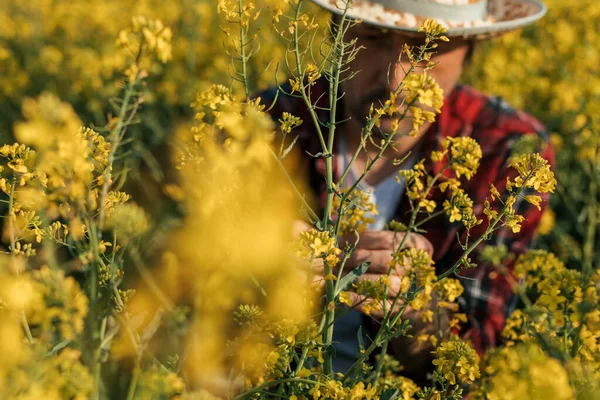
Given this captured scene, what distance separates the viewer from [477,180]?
183cm

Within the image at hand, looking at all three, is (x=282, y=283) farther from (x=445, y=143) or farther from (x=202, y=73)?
(x=202, y=73)

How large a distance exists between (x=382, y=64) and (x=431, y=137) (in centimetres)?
43

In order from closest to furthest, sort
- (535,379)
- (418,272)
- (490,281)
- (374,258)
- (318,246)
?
(535,379) < (318,246) < (418,272) < (374,258) < (490,281)

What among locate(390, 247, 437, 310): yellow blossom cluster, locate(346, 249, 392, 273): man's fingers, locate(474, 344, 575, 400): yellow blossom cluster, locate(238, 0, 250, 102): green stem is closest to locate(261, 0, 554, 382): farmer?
locate(346, 249, 392, 273): man's fingers

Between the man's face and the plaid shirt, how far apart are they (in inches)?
5.0

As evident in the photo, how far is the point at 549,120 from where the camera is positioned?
3.51 meters

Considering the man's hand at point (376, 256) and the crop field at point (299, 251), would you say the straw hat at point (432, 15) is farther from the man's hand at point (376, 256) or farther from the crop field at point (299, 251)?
the man's hand at point (376, 256)

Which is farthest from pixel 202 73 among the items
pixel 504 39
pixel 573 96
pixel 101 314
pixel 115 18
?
Answer: pixel 101 314

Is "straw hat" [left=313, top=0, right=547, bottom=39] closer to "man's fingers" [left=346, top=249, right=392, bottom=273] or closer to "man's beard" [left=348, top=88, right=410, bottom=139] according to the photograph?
"man's beard" [left=348, top=88, right=410, bottom=139]

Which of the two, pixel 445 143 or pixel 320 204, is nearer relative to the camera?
pixel 445 143

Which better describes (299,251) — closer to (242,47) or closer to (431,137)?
(242,47)

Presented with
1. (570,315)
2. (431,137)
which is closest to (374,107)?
(431,137)

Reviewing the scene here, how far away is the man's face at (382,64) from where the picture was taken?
146 cm

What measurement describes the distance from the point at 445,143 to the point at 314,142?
0.86 metres
